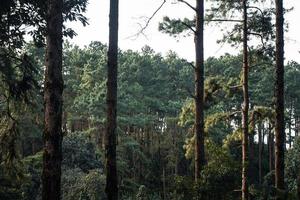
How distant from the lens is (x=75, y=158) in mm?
31625

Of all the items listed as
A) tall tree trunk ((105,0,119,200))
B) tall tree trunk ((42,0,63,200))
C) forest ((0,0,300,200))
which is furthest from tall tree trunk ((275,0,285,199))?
tall tree trunk ((42,0,63,200))

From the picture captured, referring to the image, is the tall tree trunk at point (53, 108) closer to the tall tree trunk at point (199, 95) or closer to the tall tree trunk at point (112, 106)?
the tall tree trunk at point (112, 106)

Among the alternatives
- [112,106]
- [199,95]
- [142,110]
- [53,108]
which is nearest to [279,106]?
[199,95]

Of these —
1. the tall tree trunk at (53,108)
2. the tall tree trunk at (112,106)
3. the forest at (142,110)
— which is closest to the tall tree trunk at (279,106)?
the forest at (142,110)

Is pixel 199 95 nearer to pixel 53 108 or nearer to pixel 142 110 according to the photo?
pixel 53 108

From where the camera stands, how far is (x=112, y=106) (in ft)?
33.6

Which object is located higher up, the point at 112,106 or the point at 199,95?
the point at 199,95

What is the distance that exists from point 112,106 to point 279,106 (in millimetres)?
4152

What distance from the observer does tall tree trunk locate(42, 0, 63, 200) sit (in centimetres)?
782

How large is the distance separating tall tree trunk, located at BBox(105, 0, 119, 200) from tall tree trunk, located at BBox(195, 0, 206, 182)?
348cm

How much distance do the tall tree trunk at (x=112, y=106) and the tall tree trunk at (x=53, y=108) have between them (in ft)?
6.38

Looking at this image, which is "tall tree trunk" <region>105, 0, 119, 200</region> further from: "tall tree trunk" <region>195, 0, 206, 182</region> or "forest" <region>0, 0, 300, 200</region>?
"tall tree trunk" <region>195, 0, 206, 182</region>

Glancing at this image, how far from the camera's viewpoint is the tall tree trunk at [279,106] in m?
11.8

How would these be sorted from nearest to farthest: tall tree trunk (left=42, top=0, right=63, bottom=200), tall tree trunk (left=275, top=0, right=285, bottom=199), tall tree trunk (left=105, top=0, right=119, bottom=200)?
1. tall tree trunk (left=42, top=0, right=63, bottom=200)
2. tall tree trunk (left=105, top=0, right=119, bottom=200)
3. tall tree trunk (left=275, top=0, right=285, bottom=199)
